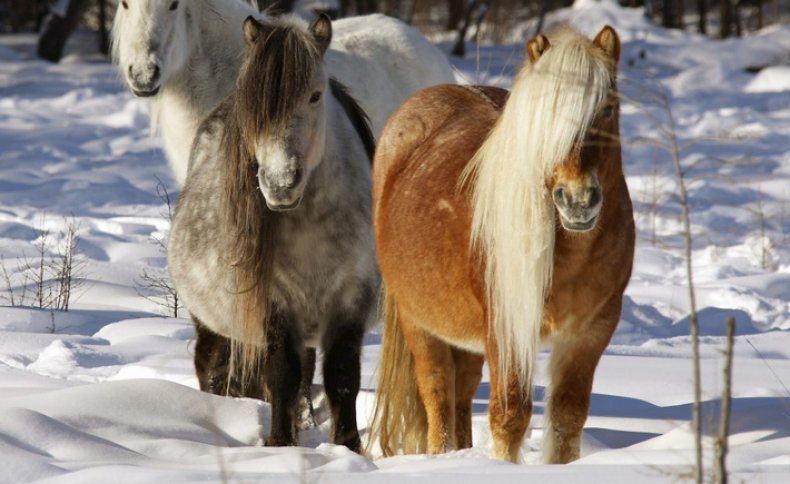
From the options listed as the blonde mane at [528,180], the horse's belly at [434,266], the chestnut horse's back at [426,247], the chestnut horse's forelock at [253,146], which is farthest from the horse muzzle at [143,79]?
the blonde mane at [528,180]

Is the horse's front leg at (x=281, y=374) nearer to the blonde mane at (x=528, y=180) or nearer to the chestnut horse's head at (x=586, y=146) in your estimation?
the blonde mane at (x=528, y=180)

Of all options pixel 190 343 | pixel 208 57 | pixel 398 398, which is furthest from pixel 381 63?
pixel 398 398

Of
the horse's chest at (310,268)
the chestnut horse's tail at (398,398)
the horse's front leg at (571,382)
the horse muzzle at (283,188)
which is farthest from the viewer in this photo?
the chestnut horse's tail at (398,398)

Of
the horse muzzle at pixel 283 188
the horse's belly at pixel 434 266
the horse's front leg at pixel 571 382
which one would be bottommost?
the horse's front leg at pixel 571 382

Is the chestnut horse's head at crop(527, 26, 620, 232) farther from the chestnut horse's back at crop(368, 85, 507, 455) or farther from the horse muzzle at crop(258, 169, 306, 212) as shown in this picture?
the horse muzzle at crop(258, 169, 306, 212)

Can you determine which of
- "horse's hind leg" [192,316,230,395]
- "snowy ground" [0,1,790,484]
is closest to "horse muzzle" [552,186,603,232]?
"snowy ground" [0,1,790,484]

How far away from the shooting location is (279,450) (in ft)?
11.9

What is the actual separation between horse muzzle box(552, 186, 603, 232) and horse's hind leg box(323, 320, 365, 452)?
129 centimetres

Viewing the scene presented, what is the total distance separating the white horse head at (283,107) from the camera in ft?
12.1

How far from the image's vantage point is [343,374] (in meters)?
4.07

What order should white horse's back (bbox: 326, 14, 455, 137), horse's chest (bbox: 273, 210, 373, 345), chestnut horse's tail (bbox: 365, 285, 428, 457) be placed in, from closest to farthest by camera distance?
1. horse's chest (bbox: 273, 210, 373, 345)
2. chestnut horse's tail (bbox: 365, 285, 428, 457)
3. white horse's back (bbox: 326, 14, 455, 137)

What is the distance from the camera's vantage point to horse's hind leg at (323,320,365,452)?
4.07 meters

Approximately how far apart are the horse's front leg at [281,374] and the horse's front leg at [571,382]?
0.96 meters

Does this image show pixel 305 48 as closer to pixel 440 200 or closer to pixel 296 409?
pixel 440 200
